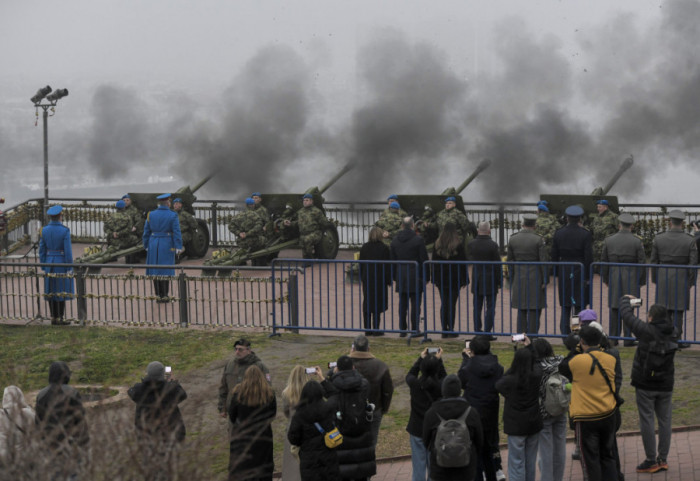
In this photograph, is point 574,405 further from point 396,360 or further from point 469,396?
point 396,360

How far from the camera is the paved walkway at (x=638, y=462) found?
27.6 feet

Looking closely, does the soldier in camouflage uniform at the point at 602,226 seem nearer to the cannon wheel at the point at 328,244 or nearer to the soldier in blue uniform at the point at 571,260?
the soldier in blue uniform at the point at 571,260

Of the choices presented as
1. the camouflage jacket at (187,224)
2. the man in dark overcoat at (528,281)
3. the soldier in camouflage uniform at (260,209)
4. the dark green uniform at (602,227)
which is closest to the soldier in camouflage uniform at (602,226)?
the dark green uniform at (602,227)

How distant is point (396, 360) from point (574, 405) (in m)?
3.76

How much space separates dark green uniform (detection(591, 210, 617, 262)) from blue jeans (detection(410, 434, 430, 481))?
922 cm

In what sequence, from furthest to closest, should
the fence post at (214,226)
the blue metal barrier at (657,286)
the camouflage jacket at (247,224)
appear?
the fence post at (214,226), the camouflage jacket at (247,224), the blue metal barrier at (657,286)

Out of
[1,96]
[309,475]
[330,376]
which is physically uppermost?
[1,96]

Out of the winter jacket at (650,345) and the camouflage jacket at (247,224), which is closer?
the winter jacket at (650,345)

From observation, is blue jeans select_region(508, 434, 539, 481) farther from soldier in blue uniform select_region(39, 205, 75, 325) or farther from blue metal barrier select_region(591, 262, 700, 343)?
soldier in blue uniform select_region(39, 205, 75, 325)

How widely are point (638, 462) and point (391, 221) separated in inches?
332

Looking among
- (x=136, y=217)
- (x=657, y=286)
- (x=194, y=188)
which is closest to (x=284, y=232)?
(x=136, y=217)

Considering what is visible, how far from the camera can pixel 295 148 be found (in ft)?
82.9

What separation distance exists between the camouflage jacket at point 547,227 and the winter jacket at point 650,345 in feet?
27.5

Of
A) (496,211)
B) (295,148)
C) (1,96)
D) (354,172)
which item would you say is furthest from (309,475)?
(1,96)
